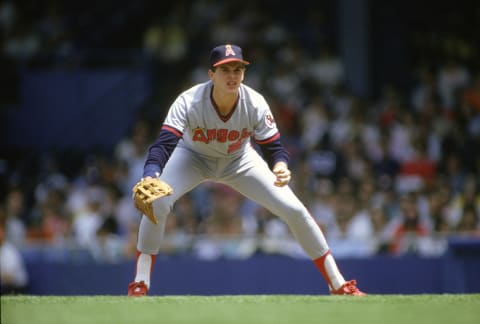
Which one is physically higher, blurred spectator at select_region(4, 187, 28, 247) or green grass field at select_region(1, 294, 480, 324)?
blurred spectator at select_region(4, 187, 28, 247)

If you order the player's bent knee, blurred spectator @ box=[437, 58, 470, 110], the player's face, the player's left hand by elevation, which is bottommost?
the player's bent knee

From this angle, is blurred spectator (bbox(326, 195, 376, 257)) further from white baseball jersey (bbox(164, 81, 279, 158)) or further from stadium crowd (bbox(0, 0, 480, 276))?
white baseball jersey (bbox(164, 81, 279, 158))

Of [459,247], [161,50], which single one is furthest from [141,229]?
[161,50]

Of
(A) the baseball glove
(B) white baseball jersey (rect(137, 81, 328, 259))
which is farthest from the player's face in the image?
(A) the baseball glove

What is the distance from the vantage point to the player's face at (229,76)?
22.2 ft

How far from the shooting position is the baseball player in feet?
22.3

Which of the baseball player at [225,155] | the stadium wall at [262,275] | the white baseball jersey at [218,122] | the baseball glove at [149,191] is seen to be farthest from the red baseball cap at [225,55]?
the stadium wall at [262,275]

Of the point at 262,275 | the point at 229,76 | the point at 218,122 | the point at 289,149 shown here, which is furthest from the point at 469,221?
the point at 229,76

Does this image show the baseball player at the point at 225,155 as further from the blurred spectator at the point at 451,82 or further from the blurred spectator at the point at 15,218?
the blurred spectator at the point at 451,82

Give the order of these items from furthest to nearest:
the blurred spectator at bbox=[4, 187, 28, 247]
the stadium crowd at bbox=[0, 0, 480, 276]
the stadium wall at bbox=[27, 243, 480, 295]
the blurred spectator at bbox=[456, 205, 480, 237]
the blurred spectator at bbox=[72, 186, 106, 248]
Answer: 1. the blurred spectator at bbox=[4, 187, 28, 247]
2. the blurred spectator at bbox=[72, 186, 106, 248]
3. the stadium crowd at bbox=[0, 0, 480, 276]
4. the blurred spectator at bbox=[456, 205, 480, 237]
5. the stadium wall at bbox=[27, 243, 480, 295]

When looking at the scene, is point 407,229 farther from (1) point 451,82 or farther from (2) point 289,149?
(1) point 451,82

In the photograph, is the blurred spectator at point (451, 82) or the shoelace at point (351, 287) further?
the blurred spectator at point (451, 82)

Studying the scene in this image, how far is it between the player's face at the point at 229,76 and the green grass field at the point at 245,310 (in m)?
1.51

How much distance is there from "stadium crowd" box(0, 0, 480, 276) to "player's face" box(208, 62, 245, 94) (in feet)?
13.9
